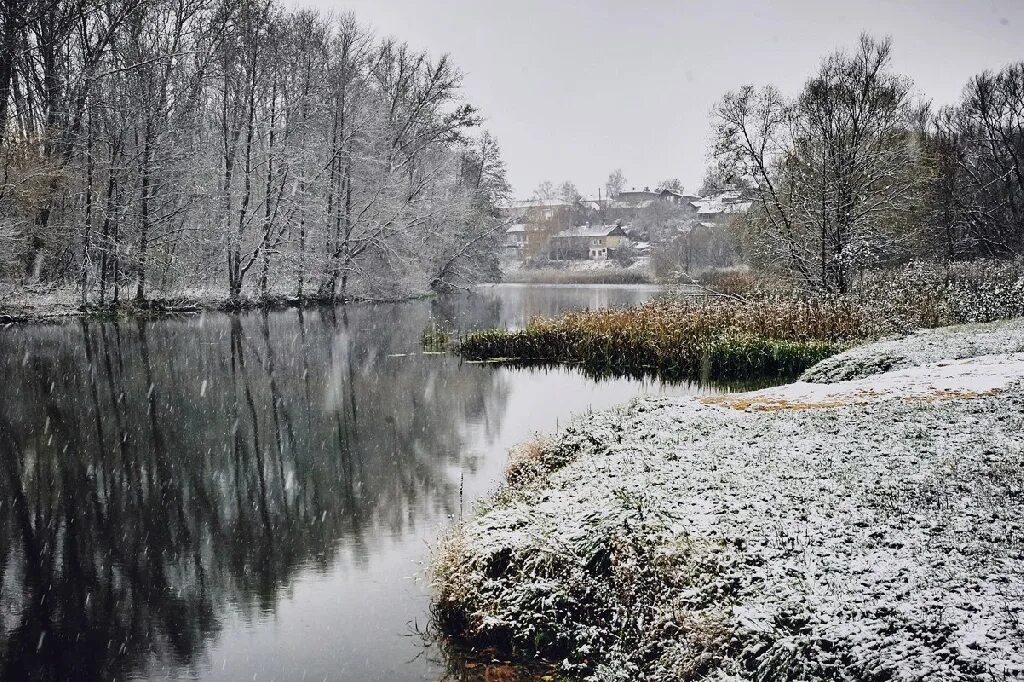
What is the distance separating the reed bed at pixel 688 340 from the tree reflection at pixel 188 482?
1998 mm

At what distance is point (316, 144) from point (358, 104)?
12.1 ft

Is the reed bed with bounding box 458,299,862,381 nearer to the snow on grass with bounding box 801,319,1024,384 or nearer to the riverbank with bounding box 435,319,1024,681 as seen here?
the snow on grass with bounding box 801,319,1024,384

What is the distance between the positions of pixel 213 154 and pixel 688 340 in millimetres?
24433

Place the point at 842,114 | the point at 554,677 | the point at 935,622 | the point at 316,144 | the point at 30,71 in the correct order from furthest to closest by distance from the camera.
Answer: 1. the point at 316,144
2. the point at 30,71
3. the point at 842,114
4. the point at 554,677
5. the point at 935,622

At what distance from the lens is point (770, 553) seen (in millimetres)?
4555

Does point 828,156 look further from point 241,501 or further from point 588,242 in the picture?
point 588,242

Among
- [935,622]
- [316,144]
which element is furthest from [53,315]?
[935,622]

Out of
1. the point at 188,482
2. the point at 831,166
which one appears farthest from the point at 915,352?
the point at 831,166

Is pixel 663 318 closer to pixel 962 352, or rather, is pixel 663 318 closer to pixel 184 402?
pixel 962 352

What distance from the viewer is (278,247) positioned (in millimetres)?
34719

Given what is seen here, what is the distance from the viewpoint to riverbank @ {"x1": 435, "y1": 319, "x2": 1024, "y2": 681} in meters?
3.79

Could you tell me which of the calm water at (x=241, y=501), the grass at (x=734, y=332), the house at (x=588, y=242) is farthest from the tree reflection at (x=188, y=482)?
the house at (x=588, y=242)

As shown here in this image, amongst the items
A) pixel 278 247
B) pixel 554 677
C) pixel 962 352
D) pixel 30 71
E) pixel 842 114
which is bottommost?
pixel 554 677

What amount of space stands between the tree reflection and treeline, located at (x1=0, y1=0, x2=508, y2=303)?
11.3 meters
